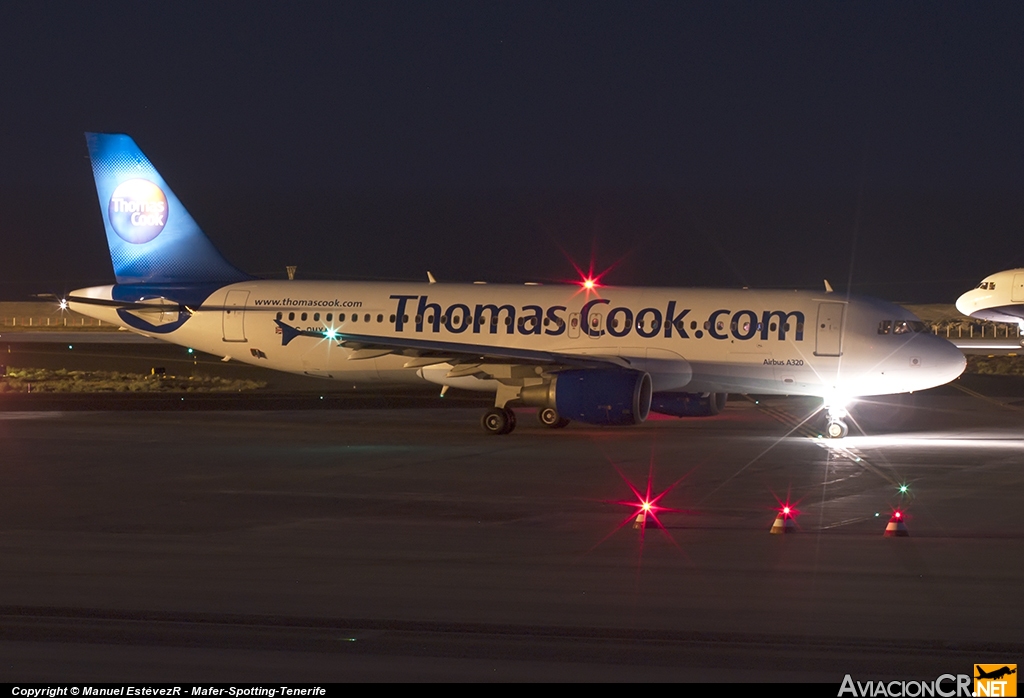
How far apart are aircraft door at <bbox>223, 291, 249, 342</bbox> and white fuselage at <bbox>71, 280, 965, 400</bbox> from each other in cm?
3

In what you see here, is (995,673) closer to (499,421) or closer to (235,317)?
(499,421)

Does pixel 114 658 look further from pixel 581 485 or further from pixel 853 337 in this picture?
pixel 853 337

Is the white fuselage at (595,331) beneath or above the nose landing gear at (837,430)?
above

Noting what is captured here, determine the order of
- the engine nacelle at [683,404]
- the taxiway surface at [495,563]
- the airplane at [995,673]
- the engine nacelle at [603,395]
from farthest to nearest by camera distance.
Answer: the engine nacelle at [683,404] → the engine nacelle at [603,395] → the taxiway surface at [495,563] → the airplane at [995,673]

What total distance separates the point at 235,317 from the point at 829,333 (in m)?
13.8

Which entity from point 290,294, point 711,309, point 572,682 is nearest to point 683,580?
point 572,682

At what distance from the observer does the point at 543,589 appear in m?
10.5

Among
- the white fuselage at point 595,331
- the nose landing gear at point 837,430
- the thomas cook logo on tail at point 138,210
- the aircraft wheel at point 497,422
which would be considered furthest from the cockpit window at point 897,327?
the thomas cook logo on tail at point 138,210

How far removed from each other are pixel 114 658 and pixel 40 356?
4919 cm

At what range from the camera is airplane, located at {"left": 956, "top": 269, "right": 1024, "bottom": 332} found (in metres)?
66.6

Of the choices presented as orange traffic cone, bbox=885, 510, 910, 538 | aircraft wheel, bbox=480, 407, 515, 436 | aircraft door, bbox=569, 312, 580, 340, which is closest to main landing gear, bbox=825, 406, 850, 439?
aircraft door, bbox=569, 312, 580, 340

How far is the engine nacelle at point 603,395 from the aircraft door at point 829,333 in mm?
4223

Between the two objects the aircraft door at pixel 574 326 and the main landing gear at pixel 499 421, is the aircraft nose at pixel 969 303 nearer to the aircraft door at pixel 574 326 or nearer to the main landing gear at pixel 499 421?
the aircraft door at pixel 574 326

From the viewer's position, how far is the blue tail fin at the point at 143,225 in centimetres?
3155
